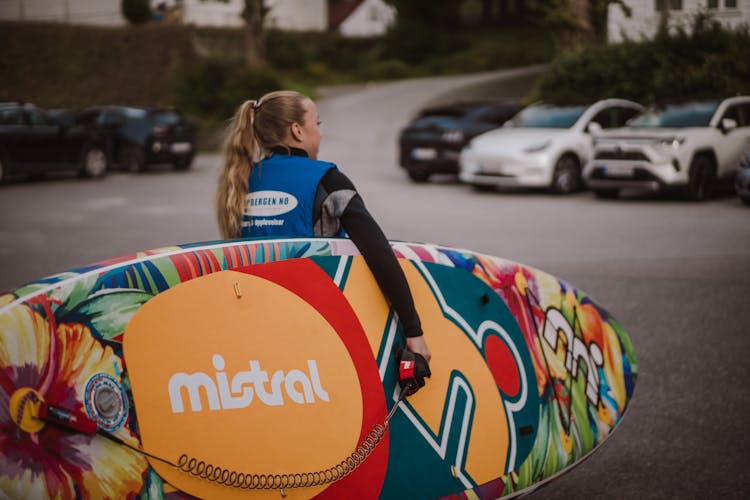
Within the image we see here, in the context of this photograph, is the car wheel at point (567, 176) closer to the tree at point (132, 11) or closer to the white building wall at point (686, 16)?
the white building wall at point (686, 16)

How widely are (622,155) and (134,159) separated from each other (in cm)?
1206

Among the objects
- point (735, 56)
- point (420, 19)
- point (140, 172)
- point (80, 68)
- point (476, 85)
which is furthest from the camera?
point (420, 19)

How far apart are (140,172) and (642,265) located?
52.6 feet

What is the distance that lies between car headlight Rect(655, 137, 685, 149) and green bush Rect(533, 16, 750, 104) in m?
5.10

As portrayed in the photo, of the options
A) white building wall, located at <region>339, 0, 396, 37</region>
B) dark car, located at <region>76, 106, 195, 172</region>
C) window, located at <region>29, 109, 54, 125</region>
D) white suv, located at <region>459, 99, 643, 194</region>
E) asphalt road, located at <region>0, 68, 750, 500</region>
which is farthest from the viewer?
white building wall, located at <region>339, 0, 396, 37</region>

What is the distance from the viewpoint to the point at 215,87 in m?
35.2

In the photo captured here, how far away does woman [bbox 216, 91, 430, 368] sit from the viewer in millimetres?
3010

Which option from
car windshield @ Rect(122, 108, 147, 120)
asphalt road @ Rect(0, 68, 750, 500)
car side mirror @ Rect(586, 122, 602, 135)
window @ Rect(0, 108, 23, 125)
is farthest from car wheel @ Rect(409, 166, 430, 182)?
window @ Rect(0, 108, 23, 125)

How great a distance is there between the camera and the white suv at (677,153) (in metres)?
15.1

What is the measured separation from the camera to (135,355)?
254cm

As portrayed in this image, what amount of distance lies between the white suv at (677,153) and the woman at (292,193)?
12722 mm

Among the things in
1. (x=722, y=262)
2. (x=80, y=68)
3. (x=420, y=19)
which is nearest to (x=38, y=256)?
(x=80, y=68)

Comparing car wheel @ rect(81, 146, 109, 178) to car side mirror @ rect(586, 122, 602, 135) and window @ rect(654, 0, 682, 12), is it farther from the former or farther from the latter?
window @ rect(654, 0, 682, 12)

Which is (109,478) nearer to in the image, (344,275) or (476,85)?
(344,275)
